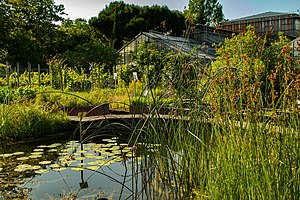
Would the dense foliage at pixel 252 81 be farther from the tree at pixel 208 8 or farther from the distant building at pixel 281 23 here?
the tree at pixel 208 8

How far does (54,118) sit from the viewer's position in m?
5.54

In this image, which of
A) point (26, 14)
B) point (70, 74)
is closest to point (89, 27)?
point (26, 14)

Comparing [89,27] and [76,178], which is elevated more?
[89,27]

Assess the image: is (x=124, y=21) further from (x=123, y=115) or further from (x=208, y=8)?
(x=123, y=115)

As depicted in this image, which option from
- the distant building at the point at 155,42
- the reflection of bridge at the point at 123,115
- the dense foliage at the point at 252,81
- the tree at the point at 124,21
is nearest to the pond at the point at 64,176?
the reflection of bridge at the point at 123,115

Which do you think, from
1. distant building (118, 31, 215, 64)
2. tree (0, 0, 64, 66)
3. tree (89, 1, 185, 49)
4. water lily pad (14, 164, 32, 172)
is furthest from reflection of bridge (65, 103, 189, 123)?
tree (89, 1, 185, 49)

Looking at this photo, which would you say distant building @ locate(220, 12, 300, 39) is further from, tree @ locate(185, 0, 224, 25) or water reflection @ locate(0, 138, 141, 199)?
water reflection @ locate(0, 138, 141, 199)

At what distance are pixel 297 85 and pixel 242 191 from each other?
1.65 ft

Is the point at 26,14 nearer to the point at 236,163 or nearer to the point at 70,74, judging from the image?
the point at 70,74

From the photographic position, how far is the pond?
2.80 metres

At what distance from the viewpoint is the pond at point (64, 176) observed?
2.80 metres

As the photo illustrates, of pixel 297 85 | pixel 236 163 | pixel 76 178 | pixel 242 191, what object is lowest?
pixel 76 178

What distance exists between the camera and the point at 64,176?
3.31 metres

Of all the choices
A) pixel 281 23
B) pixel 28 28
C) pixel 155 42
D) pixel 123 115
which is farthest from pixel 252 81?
pixel 281 23
